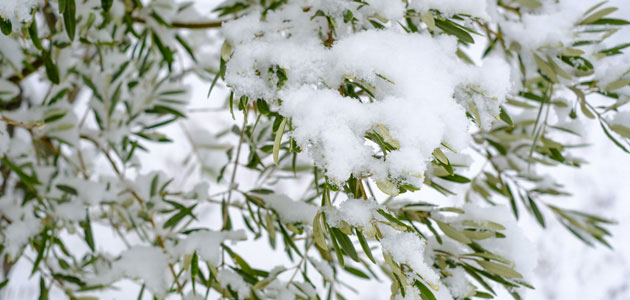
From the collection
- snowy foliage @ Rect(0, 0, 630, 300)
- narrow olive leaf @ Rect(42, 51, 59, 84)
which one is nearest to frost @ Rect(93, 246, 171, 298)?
snowy foliage @ Rect(0, 0, 630, 300)

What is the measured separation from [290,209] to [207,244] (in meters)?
0.12

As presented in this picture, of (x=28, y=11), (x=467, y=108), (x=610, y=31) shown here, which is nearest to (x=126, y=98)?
(x=28, y=11)

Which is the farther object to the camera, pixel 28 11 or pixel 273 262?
pixel 273 262

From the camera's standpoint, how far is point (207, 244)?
0.56m

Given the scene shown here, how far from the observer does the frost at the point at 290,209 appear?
0.58m

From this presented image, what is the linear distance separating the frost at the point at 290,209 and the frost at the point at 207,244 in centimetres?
6

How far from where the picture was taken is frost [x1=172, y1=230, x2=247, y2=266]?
21.7 inches

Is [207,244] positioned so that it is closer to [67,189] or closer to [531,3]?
[67,189]

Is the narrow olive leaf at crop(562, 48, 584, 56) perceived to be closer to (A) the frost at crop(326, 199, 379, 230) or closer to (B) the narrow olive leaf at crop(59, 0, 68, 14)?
(A) the frost at crop(326, 199, 379, 230)

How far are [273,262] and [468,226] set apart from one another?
2218 mm

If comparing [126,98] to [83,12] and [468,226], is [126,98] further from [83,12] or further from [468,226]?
[468,226]

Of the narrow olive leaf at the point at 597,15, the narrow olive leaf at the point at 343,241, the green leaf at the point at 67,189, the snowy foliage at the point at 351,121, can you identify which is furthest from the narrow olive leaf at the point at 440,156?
the green leaf at the point at 67,189

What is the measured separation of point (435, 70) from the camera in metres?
0.40

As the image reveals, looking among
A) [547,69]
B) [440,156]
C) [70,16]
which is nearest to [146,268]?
[70,16]
